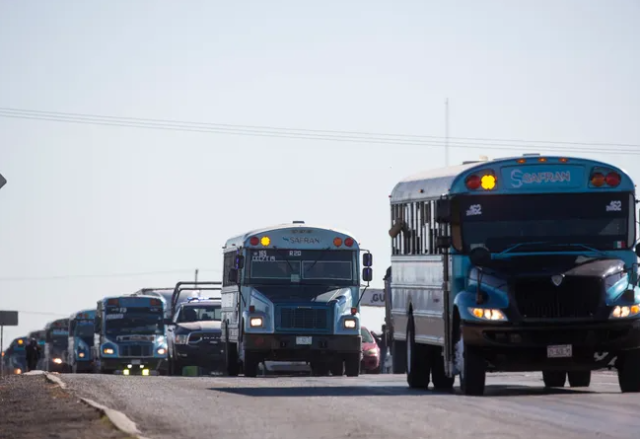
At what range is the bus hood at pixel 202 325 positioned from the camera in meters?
44.9

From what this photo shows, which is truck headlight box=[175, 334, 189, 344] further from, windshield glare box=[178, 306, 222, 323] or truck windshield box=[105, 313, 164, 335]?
truck windshield box=[105, 313, 164, 335]

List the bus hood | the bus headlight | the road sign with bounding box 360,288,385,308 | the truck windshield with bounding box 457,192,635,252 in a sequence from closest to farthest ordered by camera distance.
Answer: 1. the truck windshield with bounding box 457,192,635,252
2. the bus headlight
3. the bus hood
4. the road sign with bounding box 360,288,385,308

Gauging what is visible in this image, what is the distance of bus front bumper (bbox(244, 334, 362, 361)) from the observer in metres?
35.7

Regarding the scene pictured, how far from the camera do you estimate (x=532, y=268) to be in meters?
22.1

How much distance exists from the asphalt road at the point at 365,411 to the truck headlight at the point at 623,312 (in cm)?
104

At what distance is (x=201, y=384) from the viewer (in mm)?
27266

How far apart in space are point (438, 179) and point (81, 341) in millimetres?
38585

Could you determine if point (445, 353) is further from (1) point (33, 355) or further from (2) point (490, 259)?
(1) point (33, 355)

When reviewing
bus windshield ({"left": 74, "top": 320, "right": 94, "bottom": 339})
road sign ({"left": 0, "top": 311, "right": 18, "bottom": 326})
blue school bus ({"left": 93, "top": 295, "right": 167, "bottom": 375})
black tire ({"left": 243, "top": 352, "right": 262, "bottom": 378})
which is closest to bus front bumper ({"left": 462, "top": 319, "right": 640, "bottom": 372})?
black tire ({"left": 243, "top": 352, "right": 262, "bottom": 378})

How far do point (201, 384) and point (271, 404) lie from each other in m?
Result: 6.54

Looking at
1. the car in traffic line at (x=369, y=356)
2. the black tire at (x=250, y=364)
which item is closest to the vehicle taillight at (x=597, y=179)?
the black tire at (x=250, y=364)

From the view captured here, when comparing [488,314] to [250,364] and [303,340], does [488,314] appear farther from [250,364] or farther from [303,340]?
[250,364]

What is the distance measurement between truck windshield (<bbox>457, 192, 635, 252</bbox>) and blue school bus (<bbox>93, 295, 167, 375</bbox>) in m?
32.4

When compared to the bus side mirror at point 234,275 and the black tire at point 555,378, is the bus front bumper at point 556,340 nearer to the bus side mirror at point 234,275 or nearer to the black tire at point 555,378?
the black tire at point 555,378
